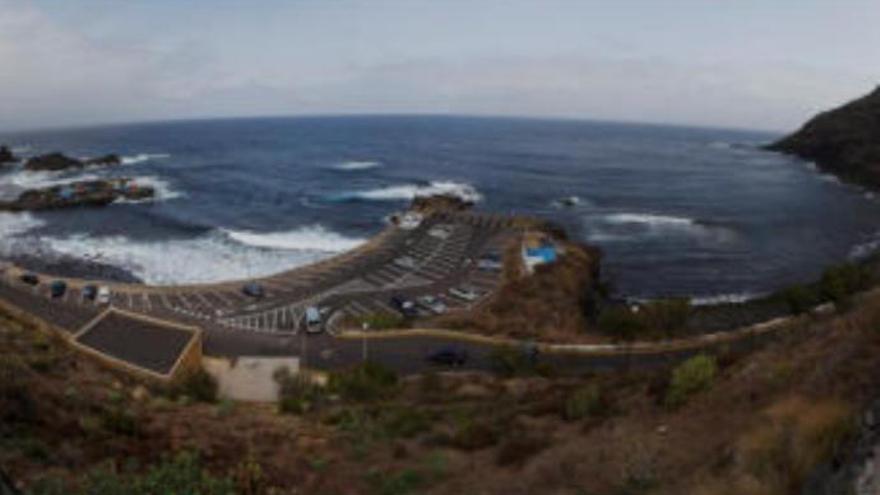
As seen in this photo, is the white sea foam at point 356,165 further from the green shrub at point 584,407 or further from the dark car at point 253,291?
the green shrub at point 584,407

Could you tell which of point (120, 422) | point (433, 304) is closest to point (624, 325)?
point (433, 304)

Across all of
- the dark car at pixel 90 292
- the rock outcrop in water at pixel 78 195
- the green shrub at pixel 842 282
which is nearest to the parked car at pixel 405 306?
the dark car at pixel 90 292

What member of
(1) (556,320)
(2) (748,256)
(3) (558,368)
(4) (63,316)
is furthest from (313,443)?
(2) (748,256)

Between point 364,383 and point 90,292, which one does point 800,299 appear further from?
point 90,292

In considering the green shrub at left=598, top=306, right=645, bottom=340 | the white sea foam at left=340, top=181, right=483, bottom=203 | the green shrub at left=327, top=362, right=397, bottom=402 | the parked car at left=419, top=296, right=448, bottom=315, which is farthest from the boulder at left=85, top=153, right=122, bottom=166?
the green shrub at left=327, top=362, right=397, bottom=402

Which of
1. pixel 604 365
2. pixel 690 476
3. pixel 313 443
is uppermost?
pixel 690 476

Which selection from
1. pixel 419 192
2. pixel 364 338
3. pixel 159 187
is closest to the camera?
pixel 364 338

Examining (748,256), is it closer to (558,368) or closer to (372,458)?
(558,368)
